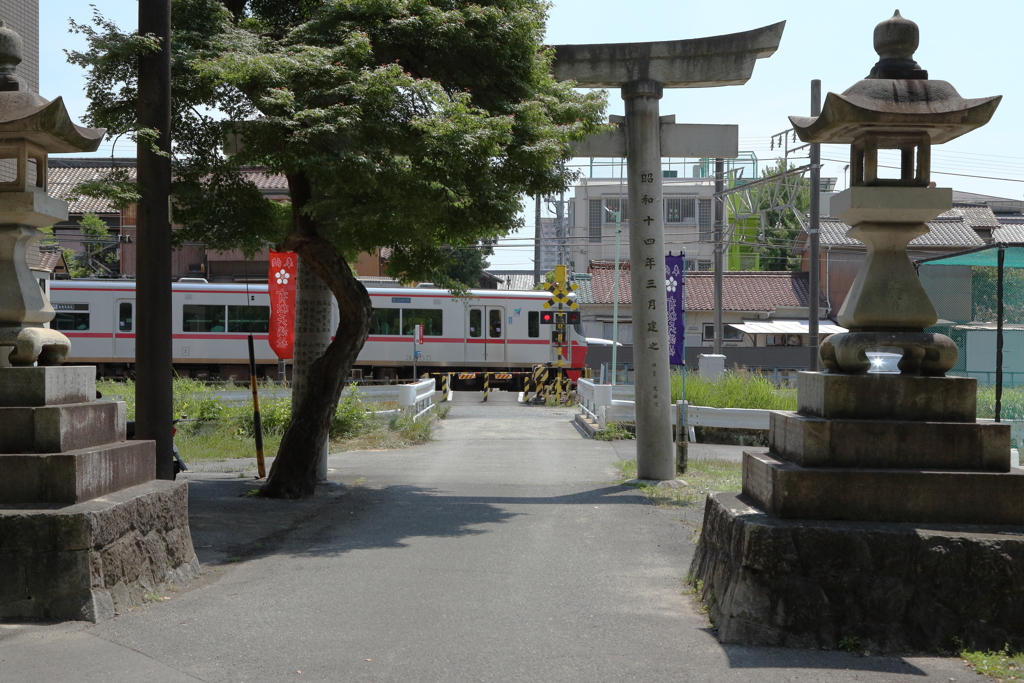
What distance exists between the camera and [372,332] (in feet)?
95.6

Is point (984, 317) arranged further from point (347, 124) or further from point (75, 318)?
point (75, 318)

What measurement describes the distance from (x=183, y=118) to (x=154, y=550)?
223 inches

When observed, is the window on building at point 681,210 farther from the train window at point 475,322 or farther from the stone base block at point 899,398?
the stone base block at point 899,398

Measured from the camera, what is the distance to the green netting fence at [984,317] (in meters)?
11.5

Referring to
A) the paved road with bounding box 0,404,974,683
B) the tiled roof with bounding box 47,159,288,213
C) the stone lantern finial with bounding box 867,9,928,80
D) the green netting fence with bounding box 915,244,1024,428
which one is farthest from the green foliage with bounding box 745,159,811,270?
the stone lantern finial with bounding box 867,9,928,80

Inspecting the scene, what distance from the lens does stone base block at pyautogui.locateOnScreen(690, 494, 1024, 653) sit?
15.4 feet

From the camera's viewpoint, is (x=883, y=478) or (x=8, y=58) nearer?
(x=883, y=478)

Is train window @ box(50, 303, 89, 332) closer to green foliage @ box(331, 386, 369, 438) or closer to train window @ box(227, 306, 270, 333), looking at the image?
train window @ box(227, 306, 270, 333)

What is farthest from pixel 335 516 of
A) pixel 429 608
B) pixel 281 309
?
pixel 281 309

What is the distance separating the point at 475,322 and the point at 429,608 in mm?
24152

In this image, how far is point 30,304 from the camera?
574 cm

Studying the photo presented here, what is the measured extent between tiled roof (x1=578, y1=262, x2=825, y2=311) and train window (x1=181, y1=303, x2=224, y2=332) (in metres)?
20.3

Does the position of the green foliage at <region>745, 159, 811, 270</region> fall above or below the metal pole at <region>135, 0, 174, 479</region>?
above

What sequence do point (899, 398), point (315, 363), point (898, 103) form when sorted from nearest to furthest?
point (899, 398) → point (898, 103) → point (315, 363)
